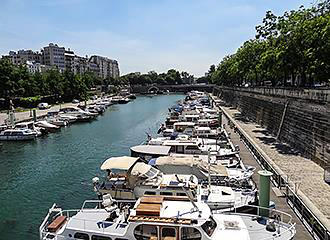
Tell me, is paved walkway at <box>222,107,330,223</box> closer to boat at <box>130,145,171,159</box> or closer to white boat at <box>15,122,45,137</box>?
boat at <box>130,145,171,159</box>

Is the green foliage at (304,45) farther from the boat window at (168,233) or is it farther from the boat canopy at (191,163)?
the boat window at (168,233)

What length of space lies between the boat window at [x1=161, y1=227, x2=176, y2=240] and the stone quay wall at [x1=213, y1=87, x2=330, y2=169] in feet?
59.2

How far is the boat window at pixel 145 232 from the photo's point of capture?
46.1ft

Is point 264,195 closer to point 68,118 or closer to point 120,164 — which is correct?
point 120,164

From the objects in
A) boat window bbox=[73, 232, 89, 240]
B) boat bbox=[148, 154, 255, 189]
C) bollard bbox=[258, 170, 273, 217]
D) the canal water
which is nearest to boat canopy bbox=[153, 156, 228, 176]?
boat bbox=[148, 154, 255, 189]

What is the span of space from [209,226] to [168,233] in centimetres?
180

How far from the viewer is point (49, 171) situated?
33.8 metres

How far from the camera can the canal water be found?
22.4 meters

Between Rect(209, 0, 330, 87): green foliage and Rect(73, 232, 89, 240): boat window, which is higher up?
Rect(209, 0, 330, 87): green foliage

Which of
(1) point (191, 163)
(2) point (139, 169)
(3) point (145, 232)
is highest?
(2) point (139, 169)

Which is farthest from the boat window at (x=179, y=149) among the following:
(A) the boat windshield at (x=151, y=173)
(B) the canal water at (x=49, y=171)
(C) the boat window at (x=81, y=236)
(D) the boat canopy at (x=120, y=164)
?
(C) the boat window at (x=81, y=236)

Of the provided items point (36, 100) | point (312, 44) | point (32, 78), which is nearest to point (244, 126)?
point (312, 44)

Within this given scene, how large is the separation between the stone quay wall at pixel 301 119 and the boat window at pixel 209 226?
16199 millimetres

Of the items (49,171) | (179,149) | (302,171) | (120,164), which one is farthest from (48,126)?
(302,171)
